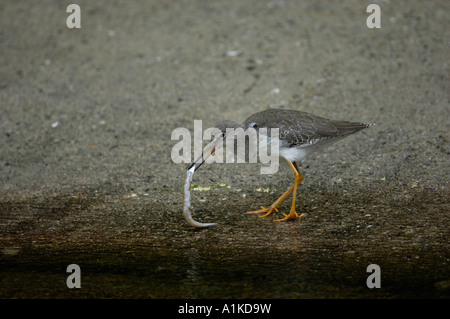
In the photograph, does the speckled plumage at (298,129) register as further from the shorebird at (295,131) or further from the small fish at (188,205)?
the small fish at (188,205)

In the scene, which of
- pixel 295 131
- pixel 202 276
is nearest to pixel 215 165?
pixel 295 131

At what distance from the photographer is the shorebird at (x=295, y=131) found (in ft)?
19.2

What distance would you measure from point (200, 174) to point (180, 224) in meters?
1.38

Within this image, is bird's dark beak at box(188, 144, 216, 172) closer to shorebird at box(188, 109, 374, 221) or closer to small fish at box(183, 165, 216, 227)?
shorebird at box(188, 109, 374, 221)

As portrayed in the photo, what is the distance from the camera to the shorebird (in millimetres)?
5867

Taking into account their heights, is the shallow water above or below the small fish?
below

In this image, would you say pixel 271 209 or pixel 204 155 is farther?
pixel 271 209

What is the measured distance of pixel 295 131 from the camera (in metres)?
5.87

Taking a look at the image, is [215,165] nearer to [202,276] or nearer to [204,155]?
[204,155]

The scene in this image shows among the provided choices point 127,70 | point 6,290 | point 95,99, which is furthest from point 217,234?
point 127,70

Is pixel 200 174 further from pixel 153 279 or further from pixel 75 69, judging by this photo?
pixel 75 69

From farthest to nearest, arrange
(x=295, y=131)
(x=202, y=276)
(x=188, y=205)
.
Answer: (x=295, y=131) → (x=188, y=205) → (x=202, y=276)

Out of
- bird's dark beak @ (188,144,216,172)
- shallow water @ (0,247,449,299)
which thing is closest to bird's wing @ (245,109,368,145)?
bird's dark beak @ (188,144,216,172)

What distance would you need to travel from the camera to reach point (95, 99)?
888 cm
